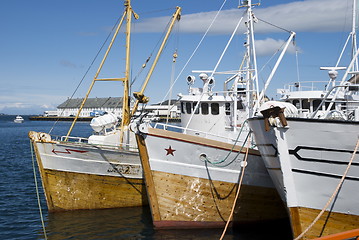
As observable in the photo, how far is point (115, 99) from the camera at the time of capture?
142750 millimetres

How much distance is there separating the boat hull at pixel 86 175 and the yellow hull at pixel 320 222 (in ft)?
21.9

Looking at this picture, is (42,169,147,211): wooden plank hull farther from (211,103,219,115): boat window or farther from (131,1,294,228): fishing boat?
(211,103,219,115): boat window

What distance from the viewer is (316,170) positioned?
397 inches

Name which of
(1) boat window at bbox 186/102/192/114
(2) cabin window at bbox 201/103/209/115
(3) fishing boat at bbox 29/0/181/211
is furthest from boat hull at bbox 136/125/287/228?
(1) boat window at bbox 186/102/192/114

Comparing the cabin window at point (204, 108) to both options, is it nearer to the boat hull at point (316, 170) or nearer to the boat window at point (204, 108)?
the boat window at point (204, 108)

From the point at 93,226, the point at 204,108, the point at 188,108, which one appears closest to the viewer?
the point at 93,226

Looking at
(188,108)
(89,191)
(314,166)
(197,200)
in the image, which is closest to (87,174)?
(89,191)

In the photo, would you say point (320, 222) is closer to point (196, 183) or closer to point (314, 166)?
point (314, 166)

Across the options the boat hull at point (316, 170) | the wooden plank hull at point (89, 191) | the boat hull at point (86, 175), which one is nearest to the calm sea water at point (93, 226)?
the wooden plank hull at point (89, 191)

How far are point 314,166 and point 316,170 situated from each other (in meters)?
0.11

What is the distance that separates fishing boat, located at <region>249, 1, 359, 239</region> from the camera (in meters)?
9.68

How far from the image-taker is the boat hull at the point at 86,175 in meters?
15.1

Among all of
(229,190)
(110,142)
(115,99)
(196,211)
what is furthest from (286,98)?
(115,99)

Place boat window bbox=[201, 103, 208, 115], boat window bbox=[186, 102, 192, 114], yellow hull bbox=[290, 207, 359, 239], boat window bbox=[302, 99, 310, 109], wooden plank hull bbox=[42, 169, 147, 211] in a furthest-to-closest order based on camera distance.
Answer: boat window bbox=[186, 102, 192, 114]
boat window bbox=[201, 103, 208, 115]
wooden plank hull bbox=[42, 169, 147, 211]
boat window bbox=[302, 99, 310, 109]
yellow hull bbox=[290, 207, 359, 239]
